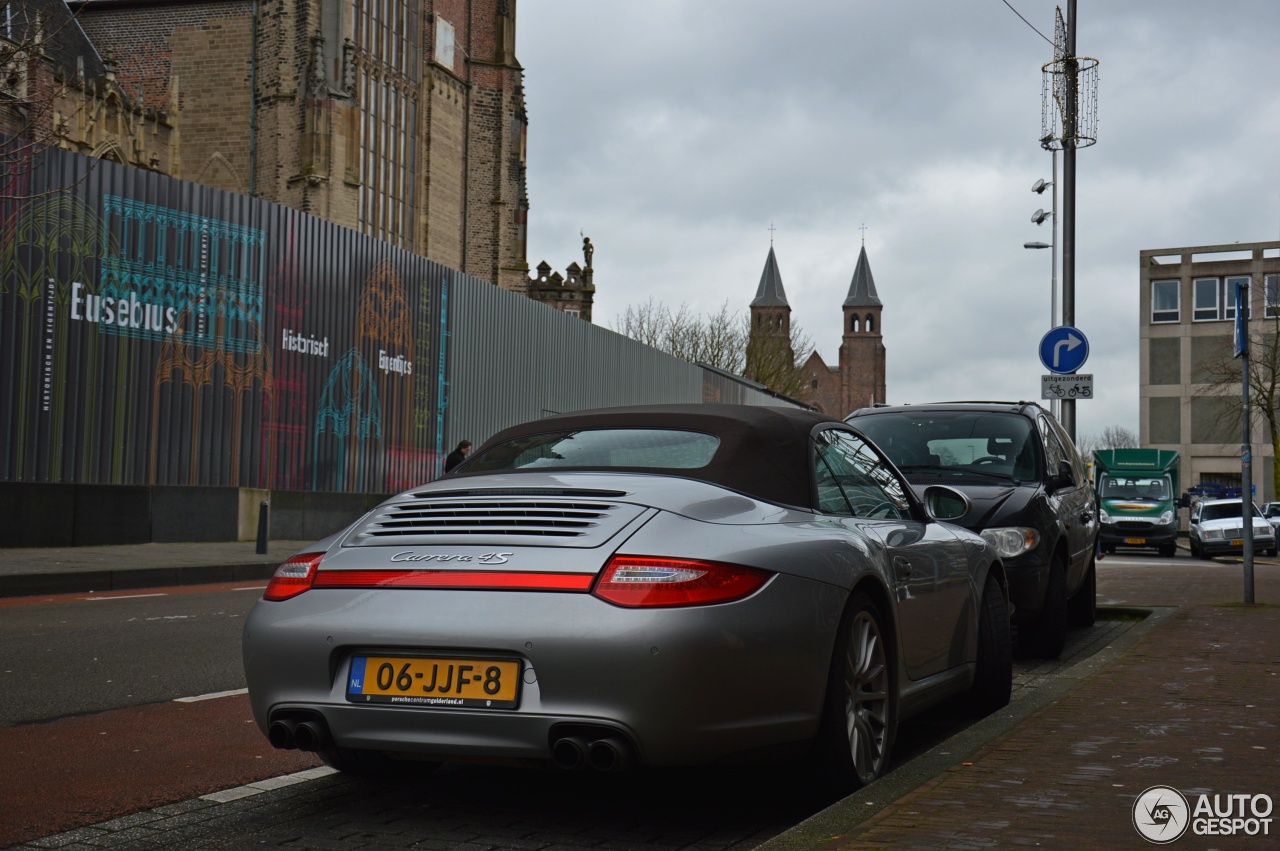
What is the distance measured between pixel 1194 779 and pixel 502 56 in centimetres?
4980

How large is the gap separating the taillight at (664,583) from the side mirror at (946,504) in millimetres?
2399

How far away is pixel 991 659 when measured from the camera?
6012mm

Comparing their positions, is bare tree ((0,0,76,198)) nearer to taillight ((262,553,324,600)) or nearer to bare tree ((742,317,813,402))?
taillight ((262,553,324,600))

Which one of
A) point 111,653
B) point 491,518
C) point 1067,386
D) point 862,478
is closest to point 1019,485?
point 862,478

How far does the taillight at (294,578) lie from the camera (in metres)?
4.11

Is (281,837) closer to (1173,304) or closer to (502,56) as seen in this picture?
(502,56)

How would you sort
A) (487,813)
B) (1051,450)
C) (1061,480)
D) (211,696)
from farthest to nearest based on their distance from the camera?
(1051,450), (1061,480), (211,696), (487,813)

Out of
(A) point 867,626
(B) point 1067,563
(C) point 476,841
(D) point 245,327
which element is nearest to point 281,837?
(C) point 476,841

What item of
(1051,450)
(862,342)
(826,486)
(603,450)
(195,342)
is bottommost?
(826,486)

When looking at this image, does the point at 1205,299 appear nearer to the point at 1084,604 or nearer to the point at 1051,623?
the point at 1084,604

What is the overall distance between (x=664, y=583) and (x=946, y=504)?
265cm

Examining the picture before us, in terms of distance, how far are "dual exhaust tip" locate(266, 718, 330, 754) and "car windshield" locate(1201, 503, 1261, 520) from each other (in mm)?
31882

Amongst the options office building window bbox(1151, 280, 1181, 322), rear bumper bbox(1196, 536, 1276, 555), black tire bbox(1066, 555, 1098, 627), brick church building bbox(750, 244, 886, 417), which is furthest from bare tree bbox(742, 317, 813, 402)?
brick church building bbox(750, 244, 886, 417)

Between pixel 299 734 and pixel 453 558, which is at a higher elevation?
pixel 453 558
